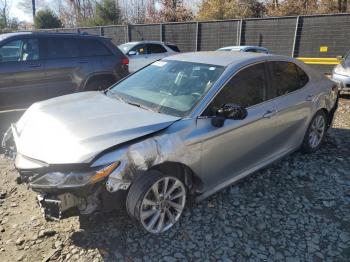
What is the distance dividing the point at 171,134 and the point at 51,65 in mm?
4628

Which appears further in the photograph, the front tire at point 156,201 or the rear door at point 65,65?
the rear door at point 65,65

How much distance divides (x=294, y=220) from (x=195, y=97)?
1.64 meters

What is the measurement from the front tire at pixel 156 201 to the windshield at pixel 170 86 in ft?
2.24

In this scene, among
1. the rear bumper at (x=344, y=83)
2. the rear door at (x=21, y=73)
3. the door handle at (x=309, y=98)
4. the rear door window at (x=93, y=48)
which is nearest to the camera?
the door handle at (x=309, y=98)

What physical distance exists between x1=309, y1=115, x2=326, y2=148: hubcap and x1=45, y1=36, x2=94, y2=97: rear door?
4552 mm

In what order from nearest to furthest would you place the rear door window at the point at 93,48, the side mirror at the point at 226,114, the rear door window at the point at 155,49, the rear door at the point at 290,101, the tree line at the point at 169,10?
the side mirror at the point at 226,114 → the rear door at the point at 290,101 → the rear door window at the point at 93,48 → the rear door window at the point at 155,49 → the tree line at the point at 169,10

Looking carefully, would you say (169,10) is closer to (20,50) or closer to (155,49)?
(155,49)

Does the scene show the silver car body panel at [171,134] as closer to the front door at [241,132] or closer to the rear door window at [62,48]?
the front door at [241,132]

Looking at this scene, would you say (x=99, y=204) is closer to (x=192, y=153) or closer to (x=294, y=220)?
(x=192, y=153)

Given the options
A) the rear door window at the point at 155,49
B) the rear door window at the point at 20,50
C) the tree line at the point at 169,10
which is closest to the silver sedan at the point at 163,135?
the rear door window at the point at 20,50

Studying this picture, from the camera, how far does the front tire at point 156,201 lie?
2895 mm

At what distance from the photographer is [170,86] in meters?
3.78

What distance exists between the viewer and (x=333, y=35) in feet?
46.7

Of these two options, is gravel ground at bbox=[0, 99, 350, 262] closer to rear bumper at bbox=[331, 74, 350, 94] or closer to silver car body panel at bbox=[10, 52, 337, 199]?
silver car body panel at bbox=[10, 52, 337, 199]
